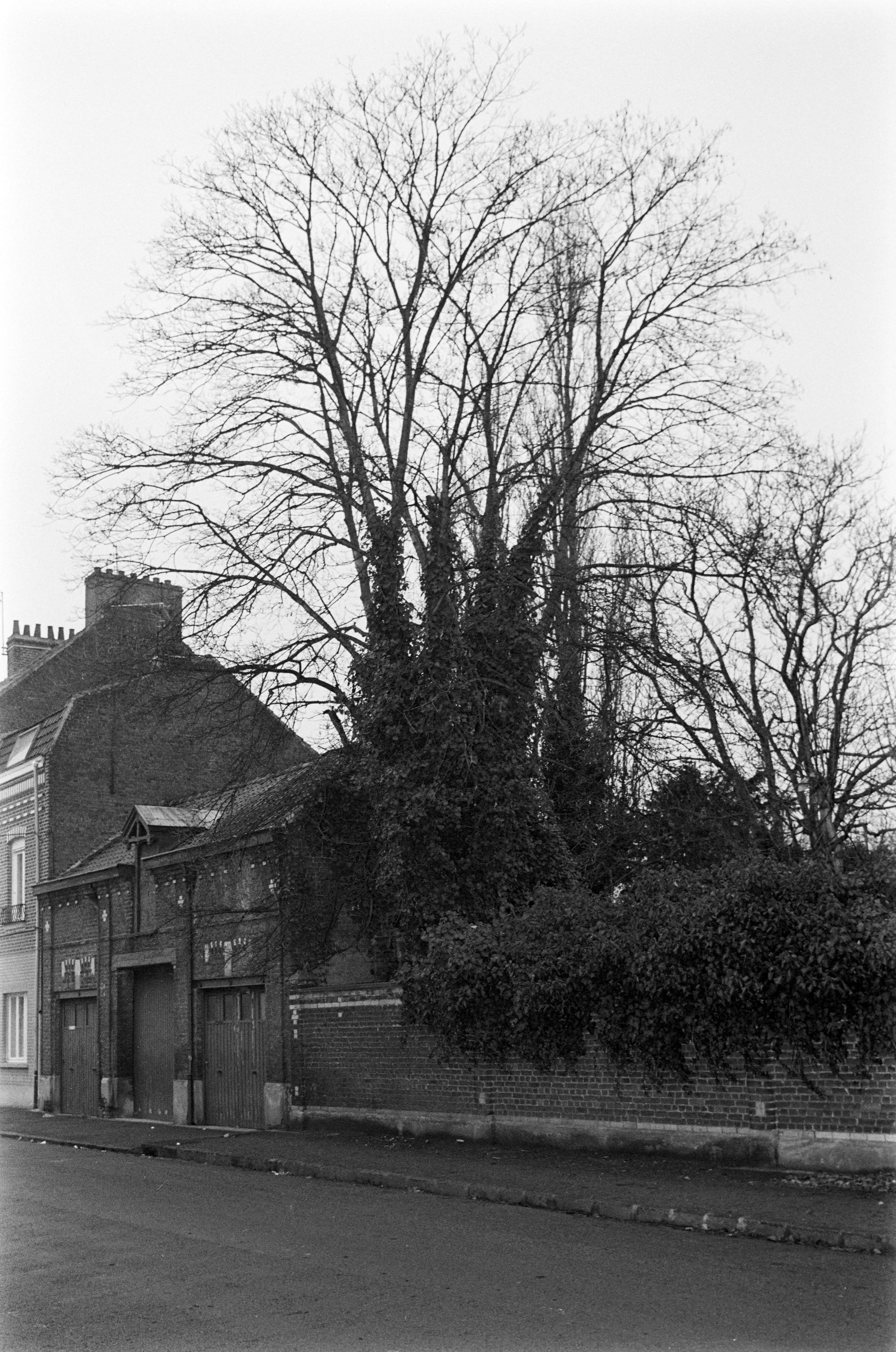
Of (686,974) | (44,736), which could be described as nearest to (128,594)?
(44,736)

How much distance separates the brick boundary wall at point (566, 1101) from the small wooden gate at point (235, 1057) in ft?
5.45

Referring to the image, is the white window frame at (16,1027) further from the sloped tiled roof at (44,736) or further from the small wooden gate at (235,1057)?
the small wooden gate at (235,1057)

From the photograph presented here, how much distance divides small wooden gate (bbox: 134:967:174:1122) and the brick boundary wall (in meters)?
5.78

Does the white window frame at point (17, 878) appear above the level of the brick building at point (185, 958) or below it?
above

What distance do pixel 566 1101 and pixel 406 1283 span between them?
741 cm

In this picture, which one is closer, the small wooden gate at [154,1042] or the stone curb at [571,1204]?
the stone curb at [571,1204]

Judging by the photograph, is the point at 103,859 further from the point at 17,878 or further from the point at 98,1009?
the point at 98,1009

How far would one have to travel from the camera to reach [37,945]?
32.0 meters

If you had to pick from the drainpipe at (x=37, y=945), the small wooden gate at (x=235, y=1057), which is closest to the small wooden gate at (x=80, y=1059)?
the drainpipe at (x=37, y=945)

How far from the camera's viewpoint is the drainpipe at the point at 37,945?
31438 millimetres

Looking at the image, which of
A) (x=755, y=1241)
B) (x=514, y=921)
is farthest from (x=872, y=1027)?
(x=514, y=921)

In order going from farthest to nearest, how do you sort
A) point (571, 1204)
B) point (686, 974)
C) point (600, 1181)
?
point (686, 974) → point (600, 1181) → point (571, 1204)

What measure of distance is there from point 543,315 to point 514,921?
36.9ft

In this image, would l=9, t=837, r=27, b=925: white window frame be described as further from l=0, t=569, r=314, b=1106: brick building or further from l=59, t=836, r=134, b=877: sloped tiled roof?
l=59, t=836, r=134, b=877: sloped tiled roof
